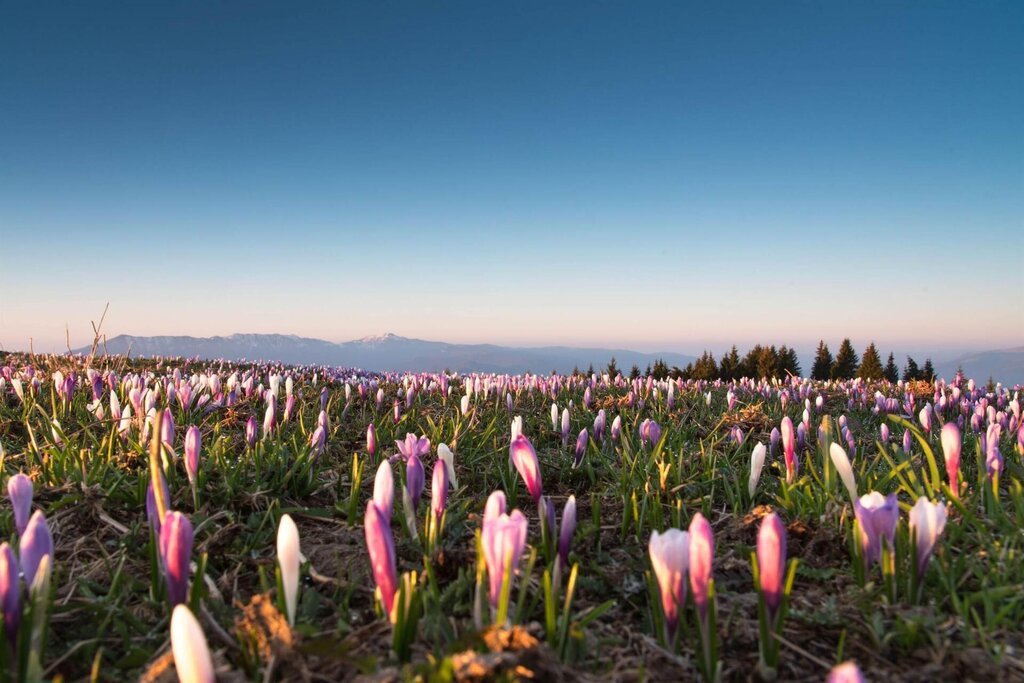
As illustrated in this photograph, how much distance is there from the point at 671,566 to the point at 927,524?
916 mm

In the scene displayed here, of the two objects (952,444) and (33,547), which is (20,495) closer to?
(33,547)

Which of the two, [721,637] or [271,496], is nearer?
[721,637]

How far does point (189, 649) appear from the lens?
1403 millimetres

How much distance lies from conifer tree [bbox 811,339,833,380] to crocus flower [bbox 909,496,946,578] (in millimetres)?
73684

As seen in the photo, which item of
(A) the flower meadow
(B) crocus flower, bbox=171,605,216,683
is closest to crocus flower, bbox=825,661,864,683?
(A) the flower meadow

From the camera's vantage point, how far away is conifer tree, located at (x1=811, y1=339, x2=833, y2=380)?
6936 centimetres

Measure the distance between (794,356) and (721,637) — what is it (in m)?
78.4

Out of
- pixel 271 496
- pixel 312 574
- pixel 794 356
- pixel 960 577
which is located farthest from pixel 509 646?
pixel 794 356

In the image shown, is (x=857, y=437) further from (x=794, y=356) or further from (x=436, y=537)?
(x=794, y=356)

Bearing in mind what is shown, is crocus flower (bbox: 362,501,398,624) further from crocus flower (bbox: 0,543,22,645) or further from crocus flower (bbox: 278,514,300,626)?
crocus flower (bbox: 0,543,22,645)

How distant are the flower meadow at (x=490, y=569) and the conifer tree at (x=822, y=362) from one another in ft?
237

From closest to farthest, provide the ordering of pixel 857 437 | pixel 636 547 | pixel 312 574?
pixel 312 574, pixel 636 547, pixel 857 437

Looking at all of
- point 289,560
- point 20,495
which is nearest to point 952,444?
point 289,560

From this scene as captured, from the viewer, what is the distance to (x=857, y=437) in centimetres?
586
